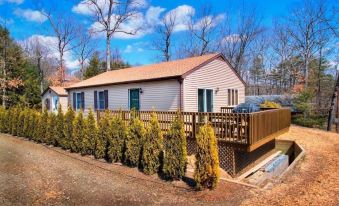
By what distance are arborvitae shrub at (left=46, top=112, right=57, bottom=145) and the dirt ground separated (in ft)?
7.09

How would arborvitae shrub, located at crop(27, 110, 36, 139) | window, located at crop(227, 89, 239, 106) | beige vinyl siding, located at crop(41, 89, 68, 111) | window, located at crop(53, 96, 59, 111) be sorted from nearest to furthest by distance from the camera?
1. arborvitae shrub, located at crop(27, 110, 36, 139)
2. window, located at crop(227, 89, 239, 106)
3. beige vinyl siding, located at crop(41, 89, 68, 111)
4. window, located at crop(53, 96, 59, 111)

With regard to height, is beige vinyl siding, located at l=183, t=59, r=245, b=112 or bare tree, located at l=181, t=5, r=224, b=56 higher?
bare tree, located at l=181, t=5, r=224, b=56

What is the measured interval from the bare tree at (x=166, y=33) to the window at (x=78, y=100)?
17550 mm

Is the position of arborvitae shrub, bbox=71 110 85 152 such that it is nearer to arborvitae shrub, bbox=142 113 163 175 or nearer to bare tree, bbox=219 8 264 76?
arborvitae shrub, bbox=142 113 163 175

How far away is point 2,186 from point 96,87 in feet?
37.9

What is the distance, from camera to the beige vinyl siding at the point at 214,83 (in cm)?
1234

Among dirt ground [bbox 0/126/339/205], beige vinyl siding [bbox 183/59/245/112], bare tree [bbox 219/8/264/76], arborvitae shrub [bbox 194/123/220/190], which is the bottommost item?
dirt ground [bbox 0/126/339/205]

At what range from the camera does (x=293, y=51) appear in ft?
104

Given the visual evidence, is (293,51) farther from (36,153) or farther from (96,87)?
(36,153)

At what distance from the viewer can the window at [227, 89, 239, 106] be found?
15.5 m

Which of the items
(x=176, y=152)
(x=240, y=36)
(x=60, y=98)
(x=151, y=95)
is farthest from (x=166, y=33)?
(x=176, y=152)

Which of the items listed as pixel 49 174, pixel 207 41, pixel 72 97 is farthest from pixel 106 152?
pixel 207 41

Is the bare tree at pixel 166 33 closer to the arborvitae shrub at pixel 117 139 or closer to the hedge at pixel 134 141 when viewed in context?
the hedge at pixel 134 141

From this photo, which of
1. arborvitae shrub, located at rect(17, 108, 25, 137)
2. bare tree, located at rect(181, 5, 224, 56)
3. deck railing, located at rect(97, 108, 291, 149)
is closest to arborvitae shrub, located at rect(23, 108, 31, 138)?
arborvitae shrub, located at rect(17, 108, 25, 137)
